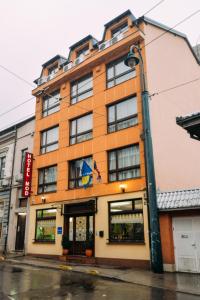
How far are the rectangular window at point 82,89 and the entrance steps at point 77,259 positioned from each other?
35.3ft

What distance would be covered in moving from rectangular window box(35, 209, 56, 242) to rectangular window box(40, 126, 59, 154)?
184 inches

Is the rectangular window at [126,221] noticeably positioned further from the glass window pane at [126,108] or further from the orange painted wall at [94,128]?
the glass window pane at [126,108]

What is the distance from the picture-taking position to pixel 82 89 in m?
20.9

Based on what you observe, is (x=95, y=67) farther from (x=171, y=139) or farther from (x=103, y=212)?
(x=103, y=212)

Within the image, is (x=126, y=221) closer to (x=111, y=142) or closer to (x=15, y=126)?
(x=111, y=142)

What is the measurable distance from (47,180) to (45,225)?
321 cm

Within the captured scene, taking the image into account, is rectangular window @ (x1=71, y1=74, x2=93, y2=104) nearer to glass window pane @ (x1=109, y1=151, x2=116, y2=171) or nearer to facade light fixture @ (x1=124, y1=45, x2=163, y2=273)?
glass window pane @ (x1=109, y1=151, x2=116, y2=171)

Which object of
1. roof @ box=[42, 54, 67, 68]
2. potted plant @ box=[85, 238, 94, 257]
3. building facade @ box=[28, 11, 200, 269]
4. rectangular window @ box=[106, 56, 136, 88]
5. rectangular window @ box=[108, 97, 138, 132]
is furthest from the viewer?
roof @ box=[42, 54, 67, 68]

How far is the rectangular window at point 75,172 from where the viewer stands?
18.8 m

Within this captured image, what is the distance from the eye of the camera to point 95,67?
20062mm

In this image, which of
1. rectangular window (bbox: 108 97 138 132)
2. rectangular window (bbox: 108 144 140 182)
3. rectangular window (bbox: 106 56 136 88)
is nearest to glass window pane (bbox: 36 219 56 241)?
rectangular window (bbox: 108 144 140 182)

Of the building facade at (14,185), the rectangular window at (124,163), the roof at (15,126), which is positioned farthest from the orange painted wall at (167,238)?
the roof at (15,126)

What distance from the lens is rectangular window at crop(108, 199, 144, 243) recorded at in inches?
589

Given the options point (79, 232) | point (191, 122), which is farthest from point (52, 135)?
point (191, 122)
